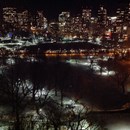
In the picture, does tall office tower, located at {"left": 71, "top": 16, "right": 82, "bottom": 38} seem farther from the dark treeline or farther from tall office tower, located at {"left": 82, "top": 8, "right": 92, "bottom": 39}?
the dark treeline

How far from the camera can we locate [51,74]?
123 ft

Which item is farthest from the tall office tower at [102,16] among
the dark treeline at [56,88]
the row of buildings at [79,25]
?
the dark treeline at [56,88]

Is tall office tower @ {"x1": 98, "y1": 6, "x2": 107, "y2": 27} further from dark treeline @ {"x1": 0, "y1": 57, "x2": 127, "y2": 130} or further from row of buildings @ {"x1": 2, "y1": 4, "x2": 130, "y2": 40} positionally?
dark treeline @ {"x1": 0, "y1": 57, "x2": 127, "y2": 130}

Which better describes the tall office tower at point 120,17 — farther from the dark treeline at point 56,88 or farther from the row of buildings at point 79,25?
the dark treeline at point 56,88

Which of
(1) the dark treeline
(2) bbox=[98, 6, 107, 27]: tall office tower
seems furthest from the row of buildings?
(1) the dark treeline

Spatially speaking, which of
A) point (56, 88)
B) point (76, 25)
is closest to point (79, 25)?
point (76, 25)

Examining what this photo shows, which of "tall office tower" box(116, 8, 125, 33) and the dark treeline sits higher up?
"tall office tower" box(116, 8, 125, 33)

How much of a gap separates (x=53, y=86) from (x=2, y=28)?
7004cm

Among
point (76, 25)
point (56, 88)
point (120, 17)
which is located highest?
point (120, 17)

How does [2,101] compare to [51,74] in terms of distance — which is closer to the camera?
[2,101]

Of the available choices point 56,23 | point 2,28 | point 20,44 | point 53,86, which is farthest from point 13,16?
point 53,86

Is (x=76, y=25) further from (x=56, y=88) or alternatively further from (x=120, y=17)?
(x=56, y=88)

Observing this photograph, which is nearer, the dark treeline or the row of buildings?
the dark treeline

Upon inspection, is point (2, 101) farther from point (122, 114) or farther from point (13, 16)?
point (13, 16)
